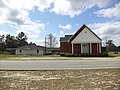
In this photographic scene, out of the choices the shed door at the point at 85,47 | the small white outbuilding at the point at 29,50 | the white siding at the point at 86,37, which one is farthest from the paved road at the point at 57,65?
the small white outbuilding at the point at 29,50

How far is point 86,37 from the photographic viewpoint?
193 feet

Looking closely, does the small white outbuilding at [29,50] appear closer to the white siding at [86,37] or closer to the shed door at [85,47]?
the shed door at [85,47]

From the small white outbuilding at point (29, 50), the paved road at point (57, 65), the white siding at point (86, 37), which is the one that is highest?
the white siding at point (86, 37)

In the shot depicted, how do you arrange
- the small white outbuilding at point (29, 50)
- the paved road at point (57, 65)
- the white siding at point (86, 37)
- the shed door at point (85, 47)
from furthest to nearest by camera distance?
the small white outbuilding at point (29, 50)
the shed door at point (85, 47)
the white siding at point (86, 37)
the paved road at point (57, 65)

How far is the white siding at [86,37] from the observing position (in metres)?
58.5

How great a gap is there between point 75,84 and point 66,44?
55.7 meters

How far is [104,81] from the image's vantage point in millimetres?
11328

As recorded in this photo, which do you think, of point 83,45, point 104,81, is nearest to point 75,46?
point 83,45

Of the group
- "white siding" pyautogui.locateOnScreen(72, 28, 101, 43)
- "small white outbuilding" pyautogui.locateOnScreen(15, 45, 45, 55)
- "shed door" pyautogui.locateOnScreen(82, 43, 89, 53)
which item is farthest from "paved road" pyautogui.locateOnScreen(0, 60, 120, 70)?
"small white outbuilding" pyautogui.locateOnScreen(15, 45, 45, 55)

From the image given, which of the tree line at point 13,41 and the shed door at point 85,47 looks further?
the tree line at point 13,41

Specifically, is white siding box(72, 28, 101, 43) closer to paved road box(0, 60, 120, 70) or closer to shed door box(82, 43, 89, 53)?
shed door box(82, 43, 89, 53)

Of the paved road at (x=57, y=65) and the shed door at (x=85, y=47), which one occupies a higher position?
the shed door at (x=85, y=47)

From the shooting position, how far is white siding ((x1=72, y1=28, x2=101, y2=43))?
58.5 meters

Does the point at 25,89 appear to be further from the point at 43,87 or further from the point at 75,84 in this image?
the point at 75,84
